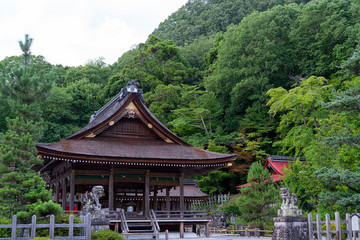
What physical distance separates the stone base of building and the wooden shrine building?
6.63m

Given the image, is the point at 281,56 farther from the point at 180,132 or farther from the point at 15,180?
the point at 15,180

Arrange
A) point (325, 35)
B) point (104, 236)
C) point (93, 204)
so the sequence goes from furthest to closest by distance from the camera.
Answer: point (325, 35) → point (93, 204) → point (104, 236)

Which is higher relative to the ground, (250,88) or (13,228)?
(250,88)

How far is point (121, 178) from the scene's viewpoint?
2077 centimetres

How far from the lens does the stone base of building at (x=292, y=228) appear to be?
49.8ft

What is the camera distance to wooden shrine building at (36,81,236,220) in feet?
62.6

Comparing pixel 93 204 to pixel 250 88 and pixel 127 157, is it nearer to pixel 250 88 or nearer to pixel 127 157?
pixel 127 157

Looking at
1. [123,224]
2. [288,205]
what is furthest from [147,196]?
[288,205]

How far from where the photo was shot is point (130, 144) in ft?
70.2

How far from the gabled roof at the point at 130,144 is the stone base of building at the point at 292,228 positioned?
664cm

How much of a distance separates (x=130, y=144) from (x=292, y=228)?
10194mm

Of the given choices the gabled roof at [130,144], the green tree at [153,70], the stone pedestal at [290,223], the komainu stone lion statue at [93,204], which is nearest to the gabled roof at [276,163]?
the gabled roof at [130,144]

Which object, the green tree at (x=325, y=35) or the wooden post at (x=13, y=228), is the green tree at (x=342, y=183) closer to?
the wooden post at (x=13, y=228)

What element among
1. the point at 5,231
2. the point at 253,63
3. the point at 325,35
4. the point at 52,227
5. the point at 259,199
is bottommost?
the point at 5,231
